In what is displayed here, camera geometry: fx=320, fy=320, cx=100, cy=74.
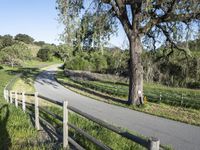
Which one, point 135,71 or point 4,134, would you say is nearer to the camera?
point 4,134

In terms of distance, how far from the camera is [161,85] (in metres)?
36.5

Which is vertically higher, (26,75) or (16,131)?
(16,131)

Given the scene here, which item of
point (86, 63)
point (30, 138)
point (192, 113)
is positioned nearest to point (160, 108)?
point (192, 113)

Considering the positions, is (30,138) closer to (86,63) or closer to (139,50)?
(139,50)

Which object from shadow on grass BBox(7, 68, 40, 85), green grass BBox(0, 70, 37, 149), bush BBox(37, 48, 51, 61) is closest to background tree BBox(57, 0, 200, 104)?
Answer: green grass BBox(0, 70, 37, 149)

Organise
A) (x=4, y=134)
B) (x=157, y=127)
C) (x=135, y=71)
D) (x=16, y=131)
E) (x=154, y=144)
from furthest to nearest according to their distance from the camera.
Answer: (x=135, y=71) → (x=157, y=127) → (x=16, y=131) → (x=4, y=134) → (x=154, y=144)

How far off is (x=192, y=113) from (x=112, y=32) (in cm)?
877

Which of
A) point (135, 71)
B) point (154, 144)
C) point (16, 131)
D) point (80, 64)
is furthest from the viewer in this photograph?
point (80, 64)

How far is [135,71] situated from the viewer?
869 inches

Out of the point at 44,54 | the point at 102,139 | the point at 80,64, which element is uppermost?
the point at 44,54

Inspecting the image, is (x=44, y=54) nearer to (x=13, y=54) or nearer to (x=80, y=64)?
(x=13, y=54)

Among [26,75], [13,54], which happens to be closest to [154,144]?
[26,75]

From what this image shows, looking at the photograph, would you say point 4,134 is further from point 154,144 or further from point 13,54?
point 13,54

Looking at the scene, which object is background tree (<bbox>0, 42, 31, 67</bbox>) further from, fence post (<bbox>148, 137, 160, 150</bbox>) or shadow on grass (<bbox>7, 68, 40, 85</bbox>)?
fence post (<bbox>148, 137, 160, 150</bbox>)
